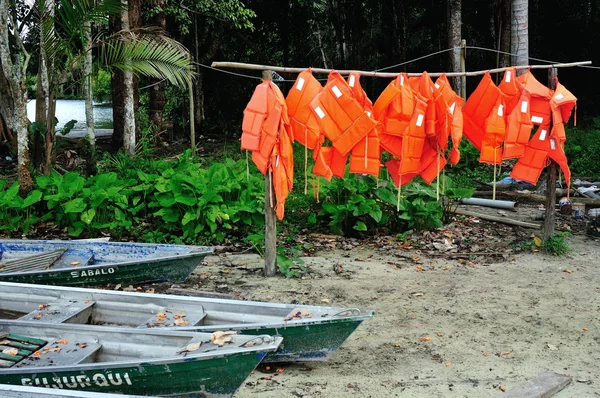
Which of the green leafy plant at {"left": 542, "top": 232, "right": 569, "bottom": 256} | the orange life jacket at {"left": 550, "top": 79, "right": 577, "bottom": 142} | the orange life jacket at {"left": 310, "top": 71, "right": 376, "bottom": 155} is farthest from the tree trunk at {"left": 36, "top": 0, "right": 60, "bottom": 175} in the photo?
the green leafy plant at {"left": 542, "top": 232, "right": 569, "bottom": 256}

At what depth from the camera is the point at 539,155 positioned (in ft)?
25.2

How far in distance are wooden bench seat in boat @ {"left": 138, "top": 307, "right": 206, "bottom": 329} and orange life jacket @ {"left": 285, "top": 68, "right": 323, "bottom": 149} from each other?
2.32 metres

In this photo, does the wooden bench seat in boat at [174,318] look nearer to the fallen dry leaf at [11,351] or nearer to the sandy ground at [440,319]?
the sandy ground at [440,319]

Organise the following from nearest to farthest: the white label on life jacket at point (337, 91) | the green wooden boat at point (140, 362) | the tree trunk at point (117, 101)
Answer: the green wooden boat at point (140, 362), the white label on life jacket at point (337, 91), the tree trunk at point (117, 101)

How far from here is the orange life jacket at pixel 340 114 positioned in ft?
22.2

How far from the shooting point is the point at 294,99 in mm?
6906

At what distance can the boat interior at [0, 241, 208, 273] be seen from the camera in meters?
7.22

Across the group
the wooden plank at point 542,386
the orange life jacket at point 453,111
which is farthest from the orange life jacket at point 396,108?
the wooden plank at point 542,386

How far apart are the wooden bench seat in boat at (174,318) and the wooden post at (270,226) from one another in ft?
7.14

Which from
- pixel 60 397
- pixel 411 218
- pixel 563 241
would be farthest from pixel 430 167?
pixel 60 397

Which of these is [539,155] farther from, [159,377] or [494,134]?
[159,377]

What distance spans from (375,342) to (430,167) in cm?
250

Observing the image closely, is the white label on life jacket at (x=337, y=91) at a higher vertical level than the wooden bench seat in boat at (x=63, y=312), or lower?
higher

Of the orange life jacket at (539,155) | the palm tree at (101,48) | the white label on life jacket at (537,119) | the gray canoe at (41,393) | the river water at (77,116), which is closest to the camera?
the gray canoe at (41,393)
